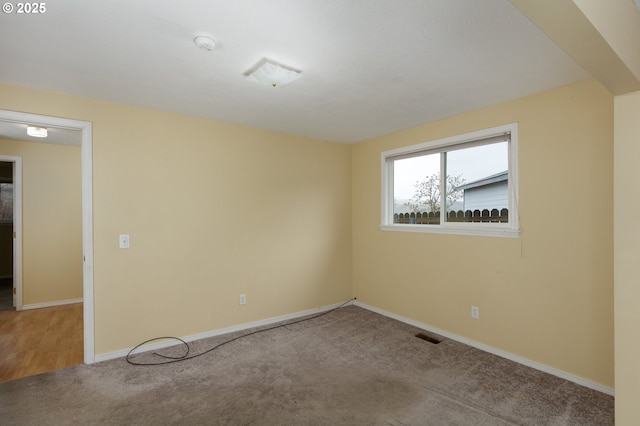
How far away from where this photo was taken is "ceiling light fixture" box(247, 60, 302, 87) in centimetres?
216

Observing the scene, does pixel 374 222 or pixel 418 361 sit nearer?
pixel 418 361

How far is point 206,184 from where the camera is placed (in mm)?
3408

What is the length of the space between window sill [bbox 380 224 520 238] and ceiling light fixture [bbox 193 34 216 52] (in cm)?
280

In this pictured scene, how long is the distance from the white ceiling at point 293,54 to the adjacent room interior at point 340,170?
0.02 meters

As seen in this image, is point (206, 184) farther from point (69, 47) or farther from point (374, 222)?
point (374, 222)

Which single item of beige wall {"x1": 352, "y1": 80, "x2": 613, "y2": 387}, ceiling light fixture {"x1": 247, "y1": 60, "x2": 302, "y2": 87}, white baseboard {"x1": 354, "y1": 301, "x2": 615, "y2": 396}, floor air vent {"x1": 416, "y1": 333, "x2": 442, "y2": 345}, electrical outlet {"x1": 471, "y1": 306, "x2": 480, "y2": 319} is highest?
ceiling light fixture {"x1": 247, "y1": 60, "x2": 302, "y2": 87}

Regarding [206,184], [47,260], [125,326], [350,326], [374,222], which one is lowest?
[350,326]

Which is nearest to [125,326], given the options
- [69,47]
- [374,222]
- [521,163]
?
[69,47]

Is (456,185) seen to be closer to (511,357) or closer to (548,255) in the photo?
(548,255)

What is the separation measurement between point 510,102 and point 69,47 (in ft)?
11.3

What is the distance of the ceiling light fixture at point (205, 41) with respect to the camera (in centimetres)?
182

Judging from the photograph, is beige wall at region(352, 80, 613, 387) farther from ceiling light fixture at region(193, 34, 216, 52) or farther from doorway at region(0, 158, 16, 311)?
doorway at region(0, 158, 16, 311)

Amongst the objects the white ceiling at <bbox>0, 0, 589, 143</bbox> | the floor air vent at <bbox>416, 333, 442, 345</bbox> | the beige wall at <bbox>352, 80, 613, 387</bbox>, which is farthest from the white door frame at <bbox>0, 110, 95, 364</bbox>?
the beige wall at <bbox>352, 80, 613, 387</bbox>

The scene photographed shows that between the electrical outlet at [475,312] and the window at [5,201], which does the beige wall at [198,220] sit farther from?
the window at [5,201]
